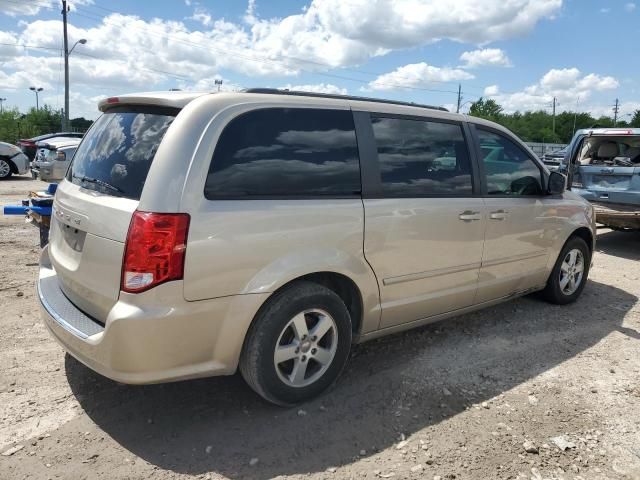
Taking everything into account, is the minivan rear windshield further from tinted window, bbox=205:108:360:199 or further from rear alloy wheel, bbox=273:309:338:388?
rear alloy wheel, bbox=273:309:338:388

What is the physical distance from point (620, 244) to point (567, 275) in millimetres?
4550

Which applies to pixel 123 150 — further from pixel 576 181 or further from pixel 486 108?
pixel 486 108

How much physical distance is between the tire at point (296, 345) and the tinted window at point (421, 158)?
2.88ft

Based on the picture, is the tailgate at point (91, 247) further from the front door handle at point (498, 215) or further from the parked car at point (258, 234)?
the front door handle at point (498, 215)

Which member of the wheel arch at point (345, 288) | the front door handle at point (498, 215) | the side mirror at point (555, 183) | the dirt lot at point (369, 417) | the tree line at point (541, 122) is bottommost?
the dirt lot at point (369, 417)

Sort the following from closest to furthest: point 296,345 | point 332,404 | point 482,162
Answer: point 296,345
point 332,404
point 482,162

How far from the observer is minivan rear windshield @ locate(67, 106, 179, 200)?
109 inches

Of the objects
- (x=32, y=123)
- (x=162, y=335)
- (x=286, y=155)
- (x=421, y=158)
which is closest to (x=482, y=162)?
(x=421, y=158)

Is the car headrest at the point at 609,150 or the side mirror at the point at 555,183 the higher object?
the car headrest at the point at 609,150

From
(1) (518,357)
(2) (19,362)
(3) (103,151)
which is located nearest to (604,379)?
(1) (518,357)

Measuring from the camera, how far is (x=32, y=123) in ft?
183

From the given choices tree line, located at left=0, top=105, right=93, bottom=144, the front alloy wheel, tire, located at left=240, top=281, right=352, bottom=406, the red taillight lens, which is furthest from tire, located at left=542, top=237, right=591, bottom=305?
tree line, located at left=0, top=105, right=93, bottom=144

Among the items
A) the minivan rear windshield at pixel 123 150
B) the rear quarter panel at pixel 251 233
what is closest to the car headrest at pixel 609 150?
the rear quarter panel at pixel 251 233

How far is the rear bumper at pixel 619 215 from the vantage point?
7.89m
